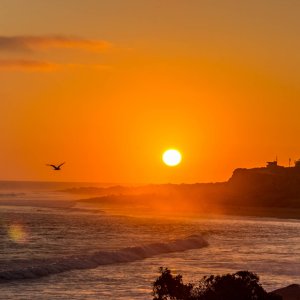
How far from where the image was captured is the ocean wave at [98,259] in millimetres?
43281

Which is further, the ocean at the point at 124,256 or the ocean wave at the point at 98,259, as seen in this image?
the ocean wave at the point at 98,259

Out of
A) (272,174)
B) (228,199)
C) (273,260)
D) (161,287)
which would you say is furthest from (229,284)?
(272,174)

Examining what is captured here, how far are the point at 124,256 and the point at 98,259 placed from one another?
9.14 ft

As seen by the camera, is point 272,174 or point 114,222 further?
point 272,174

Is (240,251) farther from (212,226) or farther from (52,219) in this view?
(52,219)

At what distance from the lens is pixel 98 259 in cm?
5097

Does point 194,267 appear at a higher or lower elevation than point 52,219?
lower

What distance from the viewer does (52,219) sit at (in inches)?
3824

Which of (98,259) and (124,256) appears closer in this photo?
(98,259)

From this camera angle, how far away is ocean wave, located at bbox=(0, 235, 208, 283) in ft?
142

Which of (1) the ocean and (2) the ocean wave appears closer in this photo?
(1) the ocean

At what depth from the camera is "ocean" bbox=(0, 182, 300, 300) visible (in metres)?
38.8

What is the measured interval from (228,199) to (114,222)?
74687 mm

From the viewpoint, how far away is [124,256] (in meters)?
53.2
